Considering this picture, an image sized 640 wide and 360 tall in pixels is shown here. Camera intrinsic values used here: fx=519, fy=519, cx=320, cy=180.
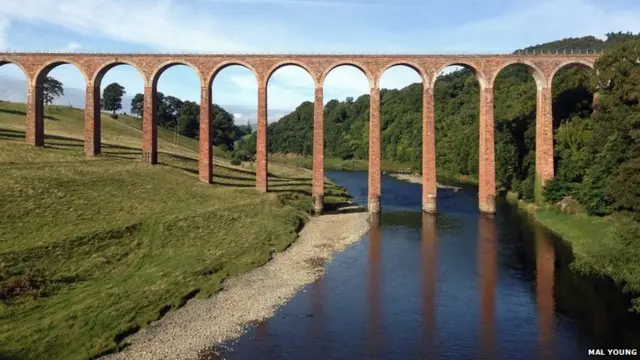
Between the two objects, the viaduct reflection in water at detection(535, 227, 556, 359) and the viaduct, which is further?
the viaduct

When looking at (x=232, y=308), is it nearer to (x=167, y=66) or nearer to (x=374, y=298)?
(x=374, y=298)

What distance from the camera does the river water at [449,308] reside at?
2147 centimetres

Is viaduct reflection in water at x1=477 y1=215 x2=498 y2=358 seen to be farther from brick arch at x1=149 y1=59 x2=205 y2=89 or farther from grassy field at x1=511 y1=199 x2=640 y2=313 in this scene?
brick arch at x1=149 y1=59 x2=205 y2=89

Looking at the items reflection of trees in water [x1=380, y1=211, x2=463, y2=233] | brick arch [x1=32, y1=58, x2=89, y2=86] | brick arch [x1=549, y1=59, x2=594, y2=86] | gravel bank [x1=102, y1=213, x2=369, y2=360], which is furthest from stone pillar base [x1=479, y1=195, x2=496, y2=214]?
brick arch [x1=32, y1=58, x2=89, y2=86]

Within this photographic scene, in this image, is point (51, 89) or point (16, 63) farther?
point (51, 89)

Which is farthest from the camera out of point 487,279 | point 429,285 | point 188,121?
point 188,121

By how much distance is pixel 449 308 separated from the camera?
86.5ft

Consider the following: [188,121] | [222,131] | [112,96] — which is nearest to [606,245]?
[188,121]

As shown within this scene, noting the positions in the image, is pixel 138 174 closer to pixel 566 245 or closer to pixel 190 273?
pixel 190 273

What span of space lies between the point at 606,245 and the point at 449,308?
13.5 m

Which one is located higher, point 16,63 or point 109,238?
point 16,63

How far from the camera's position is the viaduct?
176ft

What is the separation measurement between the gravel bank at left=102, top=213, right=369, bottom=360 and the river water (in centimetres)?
90

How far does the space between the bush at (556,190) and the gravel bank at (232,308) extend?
23.4m
